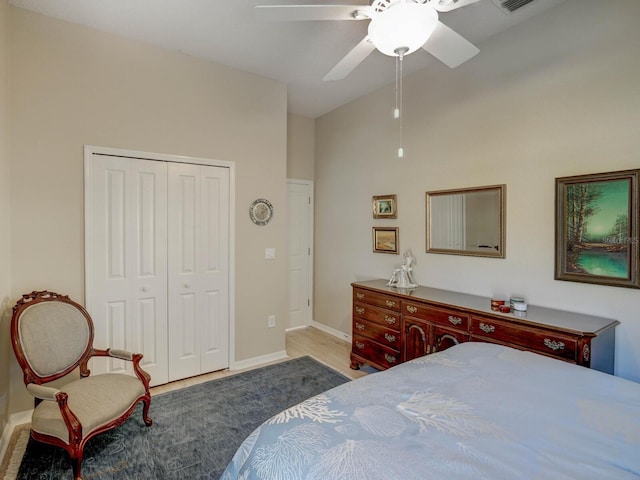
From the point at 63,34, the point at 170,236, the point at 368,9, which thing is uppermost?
the point at 63,34

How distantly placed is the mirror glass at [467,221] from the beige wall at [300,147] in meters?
2.08

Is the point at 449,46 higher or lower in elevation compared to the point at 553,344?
higher

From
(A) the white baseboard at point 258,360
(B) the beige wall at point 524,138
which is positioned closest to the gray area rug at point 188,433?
(A) the white baseboard at point 258,360

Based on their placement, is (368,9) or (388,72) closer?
(368,9)

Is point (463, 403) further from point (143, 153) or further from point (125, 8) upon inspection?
point (125, 8)

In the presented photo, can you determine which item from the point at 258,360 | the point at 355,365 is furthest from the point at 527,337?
the point at 258,360

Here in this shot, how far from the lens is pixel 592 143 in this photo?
7.11ft

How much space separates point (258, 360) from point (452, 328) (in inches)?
81.7

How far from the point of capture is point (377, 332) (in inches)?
122

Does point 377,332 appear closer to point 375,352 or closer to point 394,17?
point 375,352

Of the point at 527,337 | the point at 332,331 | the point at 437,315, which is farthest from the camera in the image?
the point at 332,331

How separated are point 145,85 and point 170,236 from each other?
134 centimetres

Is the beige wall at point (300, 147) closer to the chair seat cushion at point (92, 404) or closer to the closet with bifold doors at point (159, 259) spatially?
the closet with bifold doors at point (159, 259)

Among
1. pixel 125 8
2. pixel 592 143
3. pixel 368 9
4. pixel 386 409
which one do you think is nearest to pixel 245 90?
pixel 125 8
